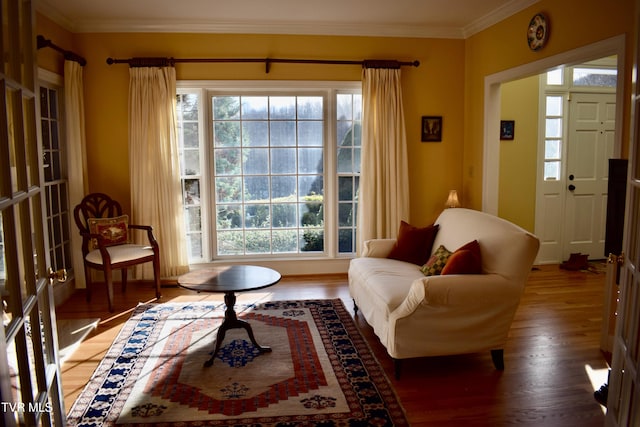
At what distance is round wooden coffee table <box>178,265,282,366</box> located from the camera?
132 inches

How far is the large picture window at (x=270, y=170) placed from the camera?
5527 mm

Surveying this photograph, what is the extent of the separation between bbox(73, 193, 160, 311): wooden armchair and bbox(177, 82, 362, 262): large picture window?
77 cm

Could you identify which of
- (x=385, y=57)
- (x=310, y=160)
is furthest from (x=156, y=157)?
(x=385, y=57)

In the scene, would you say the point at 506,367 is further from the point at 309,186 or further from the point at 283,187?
the point at 283,187

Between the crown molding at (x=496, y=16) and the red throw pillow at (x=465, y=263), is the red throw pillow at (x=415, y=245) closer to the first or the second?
the red throw pillow at (x=465, y=263)

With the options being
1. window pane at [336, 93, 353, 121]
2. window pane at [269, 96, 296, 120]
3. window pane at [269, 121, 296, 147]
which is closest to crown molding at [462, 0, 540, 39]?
window pane at [336, 93, 353, 121]

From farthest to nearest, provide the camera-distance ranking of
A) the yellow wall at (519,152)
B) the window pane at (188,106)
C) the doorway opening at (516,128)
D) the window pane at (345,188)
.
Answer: the yellow wall at (519,152)
the window pane at (345,188)
the window pane at (188,106)
the doorway opening at (516,128)

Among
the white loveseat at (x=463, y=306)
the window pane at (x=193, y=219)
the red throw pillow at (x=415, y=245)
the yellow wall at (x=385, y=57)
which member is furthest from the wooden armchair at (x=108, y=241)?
the white loveseat at (x=463, y=306)

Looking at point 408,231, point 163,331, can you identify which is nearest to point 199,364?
point 163,331

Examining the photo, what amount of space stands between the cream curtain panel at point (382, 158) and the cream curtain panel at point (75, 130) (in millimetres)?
2901

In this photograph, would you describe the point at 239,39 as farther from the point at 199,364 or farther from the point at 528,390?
the point at 528,390

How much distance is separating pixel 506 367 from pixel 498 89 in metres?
3.06

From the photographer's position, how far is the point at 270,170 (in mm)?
5672

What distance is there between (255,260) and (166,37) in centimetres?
256
